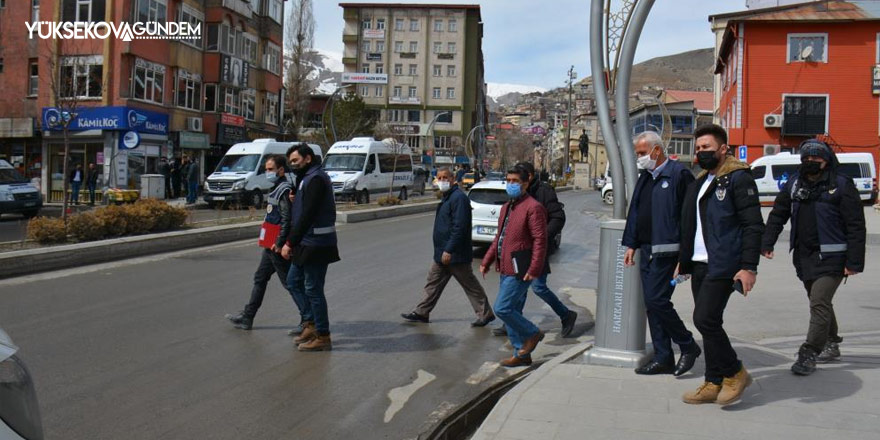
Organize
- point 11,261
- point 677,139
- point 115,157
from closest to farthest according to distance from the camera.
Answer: point 11,261 → point 115,157 → point 677,139

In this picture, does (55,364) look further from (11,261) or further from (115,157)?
(115,157)

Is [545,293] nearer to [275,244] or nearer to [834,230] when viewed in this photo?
[275,244]

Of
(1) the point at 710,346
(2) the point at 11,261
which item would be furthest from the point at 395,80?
(1) the point at 710,346

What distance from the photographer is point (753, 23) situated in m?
42.3

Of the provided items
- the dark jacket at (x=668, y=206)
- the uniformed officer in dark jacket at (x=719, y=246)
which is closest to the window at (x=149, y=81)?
the dark jacket at (x=668, y=206)

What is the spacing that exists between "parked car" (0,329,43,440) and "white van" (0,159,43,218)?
72.0 ft

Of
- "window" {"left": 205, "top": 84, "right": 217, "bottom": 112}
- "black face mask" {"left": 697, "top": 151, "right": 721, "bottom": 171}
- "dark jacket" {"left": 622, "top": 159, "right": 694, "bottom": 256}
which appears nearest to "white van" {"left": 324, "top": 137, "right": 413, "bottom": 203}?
"window" {"left": 205, "top": 84, "right": 217, "bottom": 112}

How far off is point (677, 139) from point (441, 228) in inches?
3606

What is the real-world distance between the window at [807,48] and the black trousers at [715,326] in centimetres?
4183

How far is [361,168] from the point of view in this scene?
31344 mm

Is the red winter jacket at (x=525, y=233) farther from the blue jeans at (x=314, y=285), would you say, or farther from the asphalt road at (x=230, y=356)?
the blue jeans at (x=314, y=285)

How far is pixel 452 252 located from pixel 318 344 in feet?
6.20

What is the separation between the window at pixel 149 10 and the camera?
3294cm

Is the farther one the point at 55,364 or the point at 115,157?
the point at 115,157
